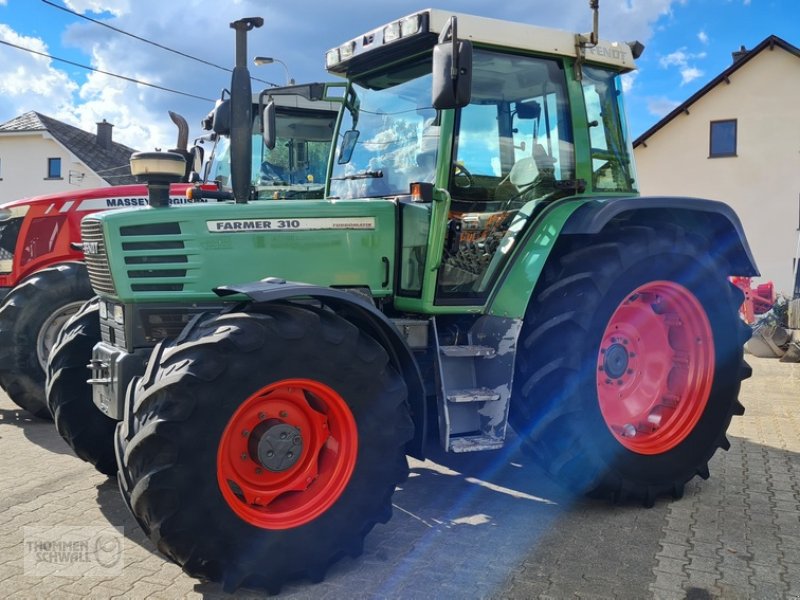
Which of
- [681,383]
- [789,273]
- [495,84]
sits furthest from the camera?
[789,273]

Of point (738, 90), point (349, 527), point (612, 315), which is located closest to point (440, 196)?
point (612, 315)

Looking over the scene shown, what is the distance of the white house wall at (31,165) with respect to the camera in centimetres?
3284

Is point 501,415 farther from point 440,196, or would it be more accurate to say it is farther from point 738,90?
point 738,90

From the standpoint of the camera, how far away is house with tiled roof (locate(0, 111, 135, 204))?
32500 millimetres

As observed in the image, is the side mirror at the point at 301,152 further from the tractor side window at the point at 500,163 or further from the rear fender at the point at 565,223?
the rear fender at the point at 565,223

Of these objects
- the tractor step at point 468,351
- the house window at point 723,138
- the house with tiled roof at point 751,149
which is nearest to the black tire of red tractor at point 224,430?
the tractor step at point 468,351

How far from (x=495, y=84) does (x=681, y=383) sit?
2.11 meters

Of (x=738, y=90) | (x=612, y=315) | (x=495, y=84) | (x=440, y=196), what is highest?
(x=738, y=90)

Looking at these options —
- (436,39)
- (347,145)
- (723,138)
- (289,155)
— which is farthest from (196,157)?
(723,138)

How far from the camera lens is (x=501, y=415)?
12.9 ft

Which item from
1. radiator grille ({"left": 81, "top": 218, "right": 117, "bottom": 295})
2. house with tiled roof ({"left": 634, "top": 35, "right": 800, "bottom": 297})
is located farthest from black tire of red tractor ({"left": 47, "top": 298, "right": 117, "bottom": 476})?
house with tiled roof ({"left": 634, "top": 35, "right": 800, "bottom": 297})

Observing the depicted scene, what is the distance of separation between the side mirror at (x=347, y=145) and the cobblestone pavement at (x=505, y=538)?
1.96 metres

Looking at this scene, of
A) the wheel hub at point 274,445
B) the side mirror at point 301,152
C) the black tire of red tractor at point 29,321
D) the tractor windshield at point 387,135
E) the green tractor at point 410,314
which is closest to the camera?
the green tractor at point 410,314

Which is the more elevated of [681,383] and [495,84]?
[495,84]
